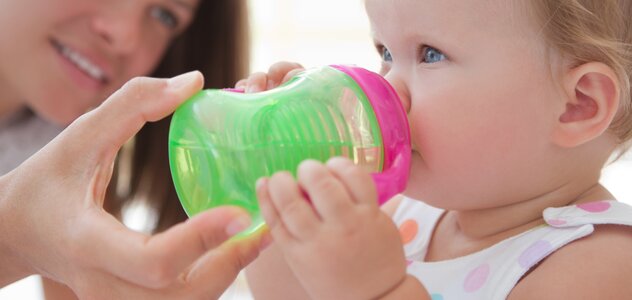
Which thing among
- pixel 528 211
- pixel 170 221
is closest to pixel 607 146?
pixel 528 211

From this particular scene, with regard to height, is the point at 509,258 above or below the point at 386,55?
below

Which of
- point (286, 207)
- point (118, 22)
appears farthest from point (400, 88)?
point (118, 22)

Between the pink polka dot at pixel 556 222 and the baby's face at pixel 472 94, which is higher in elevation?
the baby's face at pixel 472 94

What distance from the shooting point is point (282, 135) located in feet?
2.32

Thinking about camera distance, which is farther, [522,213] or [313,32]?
[313,32]

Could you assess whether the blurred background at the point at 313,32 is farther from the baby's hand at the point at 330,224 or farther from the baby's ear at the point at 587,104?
the baby's hand at the point at 330,224

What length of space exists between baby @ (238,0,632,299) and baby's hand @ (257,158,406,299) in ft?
0.58

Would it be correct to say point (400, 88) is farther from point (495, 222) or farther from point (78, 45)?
point (78, 45)

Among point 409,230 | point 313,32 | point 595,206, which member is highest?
point 595,206

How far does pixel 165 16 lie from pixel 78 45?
0.62 feet

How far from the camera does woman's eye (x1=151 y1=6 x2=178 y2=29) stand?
5.16 feet

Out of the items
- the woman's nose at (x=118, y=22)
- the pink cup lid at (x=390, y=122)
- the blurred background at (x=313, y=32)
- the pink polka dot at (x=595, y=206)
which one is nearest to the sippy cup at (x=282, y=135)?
the pink cup lid at (x=390, y=122)

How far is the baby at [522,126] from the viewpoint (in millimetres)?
778

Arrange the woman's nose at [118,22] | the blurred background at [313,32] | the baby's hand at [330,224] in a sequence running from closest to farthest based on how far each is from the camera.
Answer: the baby's hand at [330,224] < the woman's nose at [118,22] < the blurred background at [313,32]
